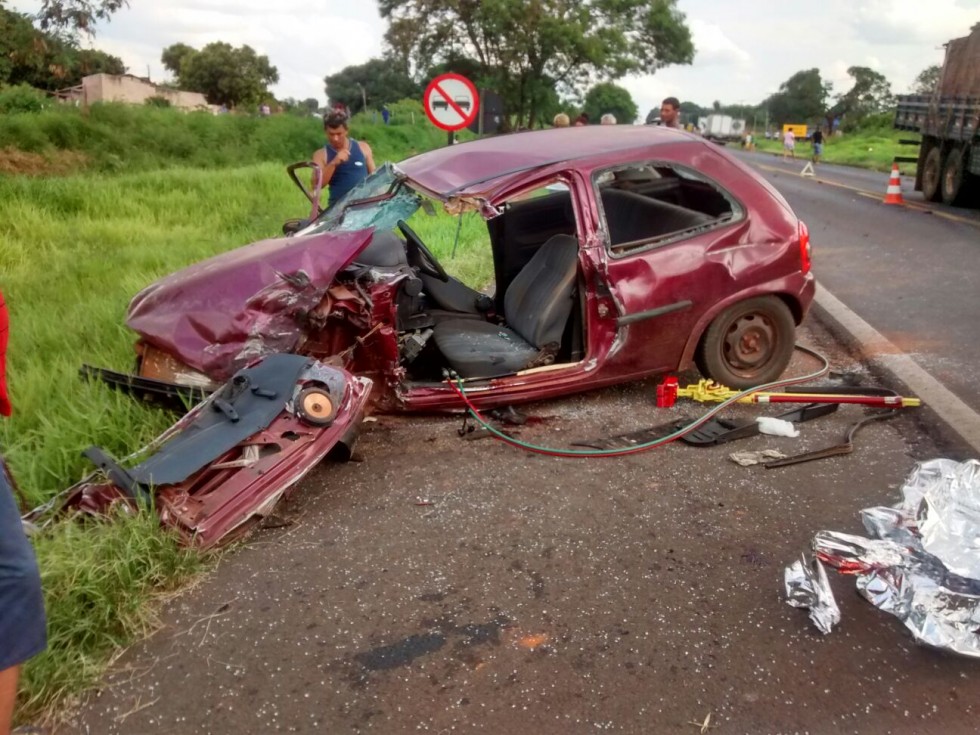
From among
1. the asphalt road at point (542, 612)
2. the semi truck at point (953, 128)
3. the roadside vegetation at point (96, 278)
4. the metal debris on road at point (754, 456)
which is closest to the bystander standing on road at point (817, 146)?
the semi truck at point (953, 128)

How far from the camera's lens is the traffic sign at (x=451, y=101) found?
9828mm

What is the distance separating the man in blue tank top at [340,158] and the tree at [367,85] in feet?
199

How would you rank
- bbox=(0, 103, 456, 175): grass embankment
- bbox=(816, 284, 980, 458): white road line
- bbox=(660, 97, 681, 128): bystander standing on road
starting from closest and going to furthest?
bbox=(816, 284, 980, 458): white road line → bbox=(660, 97, 681, 128): bystander standing on road → bbox=(0, 103, 456, 175): grass embankment

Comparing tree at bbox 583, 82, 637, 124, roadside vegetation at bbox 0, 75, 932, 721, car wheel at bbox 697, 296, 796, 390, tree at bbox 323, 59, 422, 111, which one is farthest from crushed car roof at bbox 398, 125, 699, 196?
tree at bbox 583, 82, 637, 124

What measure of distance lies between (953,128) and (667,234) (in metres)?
12.5

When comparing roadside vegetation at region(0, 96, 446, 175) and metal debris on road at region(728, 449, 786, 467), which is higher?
roadside vegetation at region(0, 96, 446, 175)

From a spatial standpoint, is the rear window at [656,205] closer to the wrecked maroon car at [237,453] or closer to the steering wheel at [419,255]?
the steering wheel at [419,255]

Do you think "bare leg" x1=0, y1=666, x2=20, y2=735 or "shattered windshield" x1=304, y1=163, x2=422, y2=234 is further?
"shattered windshield" x1=304, y1=163, x2=422, y2=234

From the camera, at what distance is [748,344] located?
5.12 metres

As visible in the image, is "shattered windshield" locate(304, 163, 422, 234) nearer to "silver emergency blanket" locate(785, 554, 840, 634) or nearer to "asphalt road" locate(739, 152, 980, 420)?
"silver emergency blanket" locate(785, 554, 840, 634)

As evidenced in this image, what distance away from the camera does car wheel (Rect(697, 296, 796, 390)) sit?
4.97 m

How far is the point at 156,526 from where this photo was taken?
3201 millimetres

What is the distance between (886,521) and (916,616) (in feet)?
1.37

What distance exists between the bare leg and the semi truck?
15.1m
